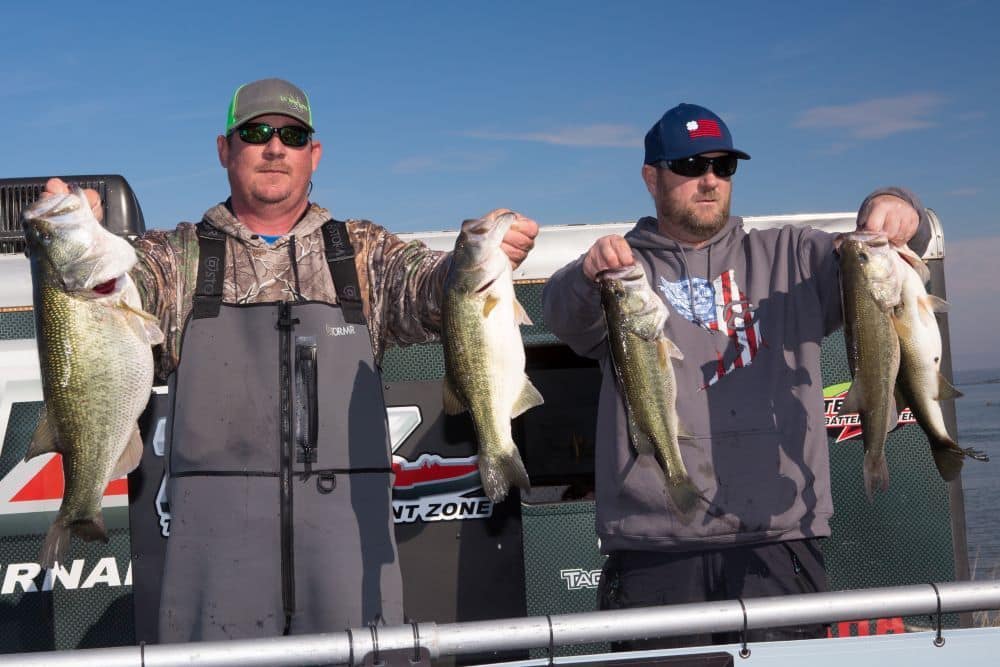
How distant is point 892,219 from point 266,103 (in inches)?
92.7

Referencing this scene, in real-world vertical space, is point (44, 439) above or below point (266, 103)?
below

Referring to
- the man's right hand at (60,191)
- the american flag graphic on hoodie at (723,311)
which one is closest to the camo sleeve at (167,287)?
the man's right hand at (60,191)

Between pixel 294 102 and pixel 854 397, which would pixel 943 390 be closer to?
pixel 854 397

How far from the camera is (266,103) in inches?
162

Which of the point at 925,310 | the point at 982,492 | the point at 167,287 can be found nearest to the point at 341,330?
the point at 167,287

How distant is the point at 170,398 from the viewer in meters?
4.03

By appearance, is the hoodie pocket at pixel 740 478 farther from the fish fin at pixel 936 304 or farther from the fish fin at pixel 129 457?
the fish fin at pixel 129 457

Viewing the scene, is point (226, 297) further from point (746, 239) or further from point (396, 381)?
point (746, 239)

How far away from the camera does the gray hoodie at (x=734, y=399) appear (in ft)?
13.7

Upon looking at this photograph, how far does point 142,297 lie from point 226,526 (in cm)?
88

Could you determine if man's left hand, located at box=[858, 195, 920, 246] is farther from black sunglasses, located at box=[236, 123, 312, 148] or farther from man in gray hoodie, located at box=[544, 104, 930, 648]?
black sunglasses, located at box=[236, 123, 312, 148]

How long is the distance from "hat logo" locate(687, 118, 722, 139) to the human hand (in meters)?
1.06

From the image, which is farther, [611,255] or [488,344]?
[611,255]

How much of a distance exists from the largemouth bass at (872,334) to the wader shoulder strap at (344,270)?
1.77 meters
